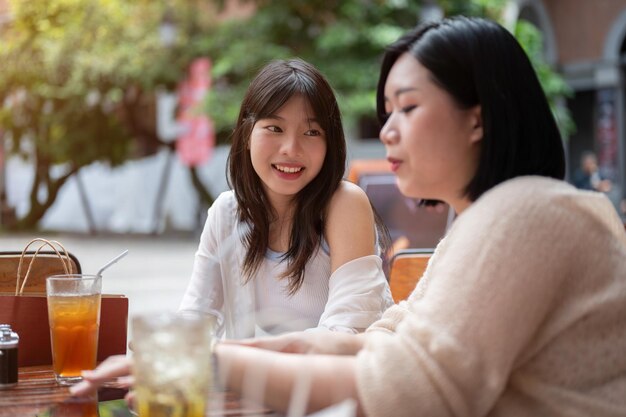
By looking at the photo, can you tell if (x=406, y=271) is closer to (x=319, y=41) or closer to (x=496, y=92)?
Result: (x=496, y=92)

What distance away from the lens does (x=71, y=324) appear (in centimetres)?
137

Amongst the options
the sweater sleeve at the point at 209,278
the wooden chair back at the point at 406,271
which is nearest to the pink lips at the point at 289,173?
Answer: the sweater sleeve at the point at 209,278

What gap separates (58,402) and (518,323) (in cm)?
68

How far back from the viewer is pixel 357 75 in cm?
1177

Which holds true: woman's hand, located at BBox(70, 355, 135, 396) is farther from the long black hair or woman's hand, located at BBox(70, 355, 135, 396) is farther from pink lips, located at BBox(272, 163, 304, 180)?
pink lips, located at BBox(272, 163, 304, 180)

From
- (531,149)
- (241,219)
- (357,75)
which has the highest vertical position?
(531,149)

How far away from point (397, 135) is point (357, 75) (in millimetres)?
10866

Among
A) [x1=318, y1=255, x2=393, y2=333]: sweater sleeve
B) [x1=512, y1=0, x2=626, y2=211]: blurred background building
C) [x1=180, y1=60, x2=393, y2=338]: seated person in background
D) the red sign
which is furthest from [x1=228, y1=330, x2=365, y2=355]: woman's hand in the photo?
[x1=512, y1=0, x2=626, y2=211]: blurred background building

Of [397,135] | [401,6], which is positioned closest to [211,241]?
[397,135]

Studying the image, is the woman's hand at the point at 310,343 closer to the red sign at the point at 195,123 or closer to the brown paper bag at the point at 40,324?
the brown paper bag at the point at 40,324

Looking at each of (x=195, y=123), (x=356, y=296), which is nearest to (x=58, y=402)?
(x=356, y=296)

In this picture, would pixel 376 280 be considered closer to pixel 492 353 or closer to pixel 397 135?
pixel 397 135

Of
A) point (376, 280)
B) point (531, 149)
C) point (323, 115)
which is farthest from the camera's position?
point (323, 115)

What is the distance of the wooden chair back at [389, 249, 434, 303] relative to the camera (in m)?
2.15
